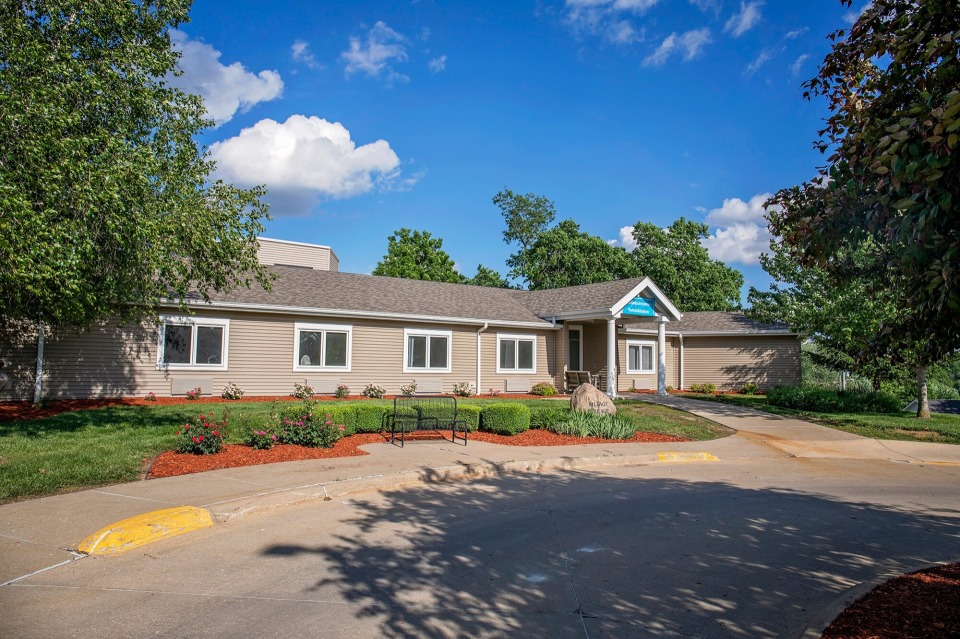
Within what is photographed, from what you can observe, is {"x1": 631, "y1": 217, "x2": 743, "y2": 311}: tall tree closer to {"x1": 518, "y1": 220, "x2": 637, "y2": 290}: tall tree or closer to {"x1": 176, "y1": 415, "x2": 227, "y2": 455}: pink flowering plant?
{"x1": 518, "y1": 220, "x2": 637, "y2": 290}: tall tree

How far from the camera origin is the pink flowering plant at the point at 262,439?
35.6 ft

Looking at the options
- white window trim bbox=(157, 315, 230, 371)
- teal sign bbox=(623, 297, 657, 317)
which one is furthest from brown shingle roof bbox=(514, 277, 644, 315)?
white window trim bbox=(157, 315, 230, 371)

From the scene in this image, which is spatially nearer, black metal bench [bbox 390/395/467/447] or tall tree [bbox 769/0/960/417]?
tall tree [bbox 769/0/960/417]

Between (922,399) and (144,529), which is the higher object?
(922,399)

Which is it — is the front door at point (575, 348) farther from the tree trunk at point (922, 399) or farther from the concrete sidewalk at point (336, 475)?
the tree trunk at point (922, 399)

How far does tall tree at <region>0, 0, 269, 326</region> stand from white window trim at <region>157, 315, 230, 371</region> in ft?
14.1

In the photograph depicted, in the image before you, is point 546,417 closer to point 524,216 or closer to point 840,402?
point 840,402

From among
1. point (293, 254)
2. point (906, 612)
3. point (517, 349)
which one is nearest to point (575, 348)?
point (517, 349)

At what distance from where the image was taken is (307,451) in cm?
1093

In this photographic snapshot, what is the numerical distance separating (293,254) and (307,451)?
20.1 m

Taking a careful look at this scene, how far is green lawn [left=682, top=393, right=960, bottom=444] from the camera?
15.8 m

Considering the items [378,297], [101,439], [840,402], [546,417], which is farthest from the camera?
[378,297]

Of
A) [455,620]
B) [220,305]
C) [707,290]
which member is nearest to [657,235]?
[707,290]

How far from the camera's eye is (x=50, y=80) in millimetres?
10758
